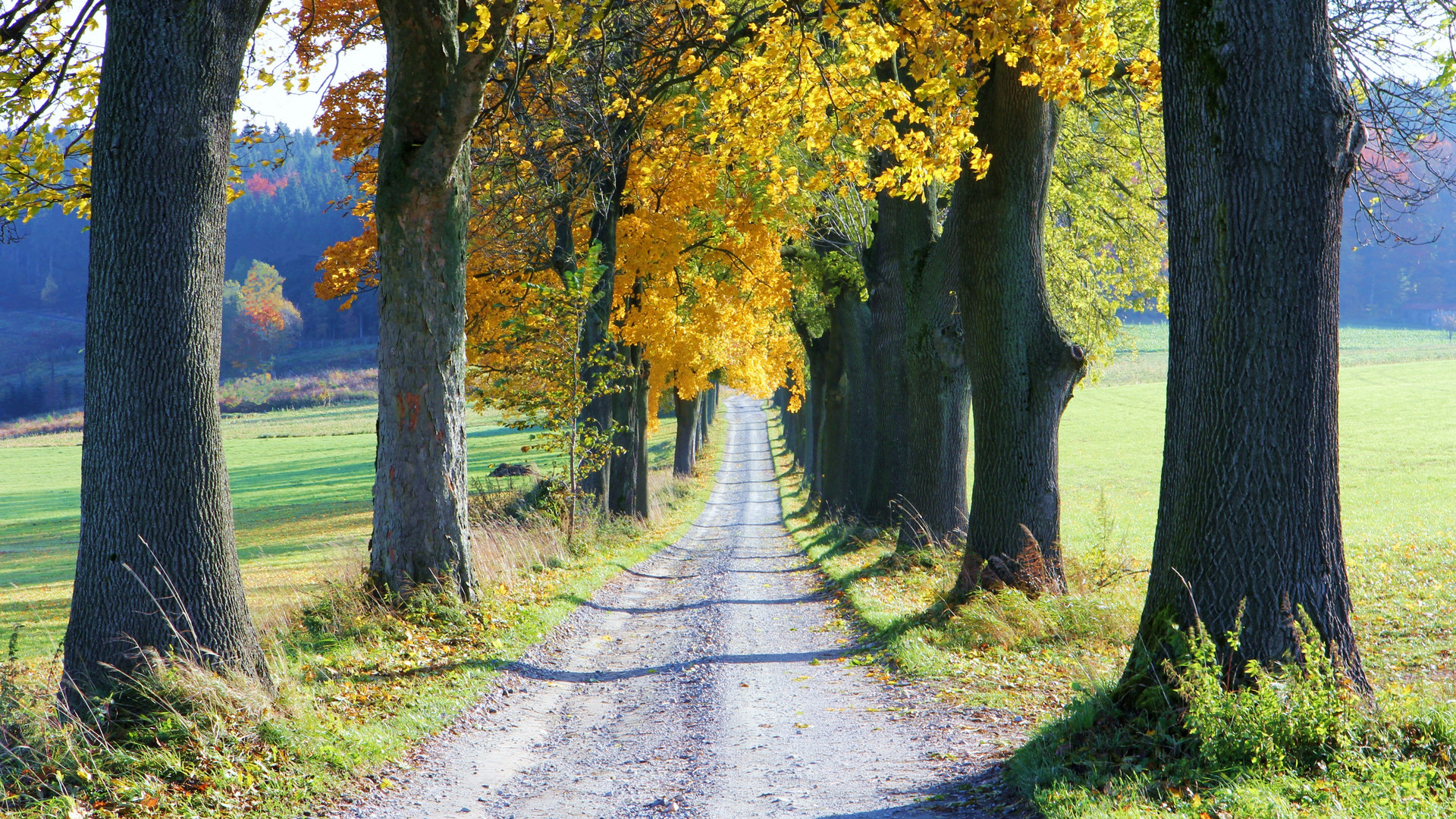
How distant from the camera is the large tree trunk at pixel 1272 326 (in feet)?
14.8

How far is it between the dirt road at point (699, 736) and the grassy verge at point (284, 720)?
0.32 meters

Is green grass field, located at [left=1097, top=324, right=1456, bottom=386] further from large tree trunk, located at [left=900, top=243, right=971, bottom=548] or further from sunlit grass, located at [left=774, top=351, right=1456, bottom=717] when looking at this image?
large tree trunk, located at [left=900, top=243, right=971, bottom=548]

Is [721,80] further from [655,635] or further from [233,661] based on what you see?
[233,661]

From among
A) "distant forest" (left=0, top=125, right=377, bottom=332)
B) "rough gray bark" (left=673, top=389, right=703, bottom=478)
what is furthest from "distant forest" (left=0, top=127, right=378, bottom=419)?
"rough gray bark" (left=673, top=389, right=703, bottom=478)

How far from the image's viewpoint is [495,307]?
56.0 ft

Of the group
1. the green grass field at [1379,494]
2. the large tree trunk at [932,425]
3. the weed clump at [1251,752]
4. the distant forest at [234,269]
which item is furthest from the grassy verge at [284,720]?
the distant forest at [234,269]

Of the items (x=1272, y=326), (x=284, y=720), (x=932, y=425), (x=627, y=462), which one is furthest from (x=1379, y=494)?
(x=284, y=720)

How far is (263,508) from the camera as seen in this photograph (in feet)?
116

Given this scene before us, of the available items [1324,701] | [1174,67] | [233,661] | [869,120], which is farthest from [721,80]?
[1324,701]

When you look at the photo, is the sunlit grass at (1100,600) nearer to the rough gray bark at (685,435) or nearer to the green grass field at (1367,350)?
the rough gray bark at (685,435)

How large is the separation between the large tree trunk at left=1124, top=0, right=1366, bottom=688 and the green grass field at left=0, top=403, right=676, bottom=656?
8141 millimetres

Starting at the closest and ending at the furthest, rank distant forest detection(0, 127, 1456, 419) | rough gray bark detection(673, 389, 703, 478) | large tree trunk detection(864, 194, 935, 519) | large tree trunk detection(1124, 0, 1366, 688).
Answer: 1. large tree trunk detection(1124, 0, 1366, 688)
2. large tree trunk detection(864, 194, 935, 519)
3. rough gray bark detection(673, 389, 703, 478)
4. distant forest detection(0, 127, 1456, 419)

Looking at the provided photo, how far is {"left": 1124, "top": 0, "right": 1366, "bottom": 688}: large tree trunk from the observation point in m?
4.50

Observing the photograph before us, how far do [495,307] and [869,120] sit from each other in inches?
398
